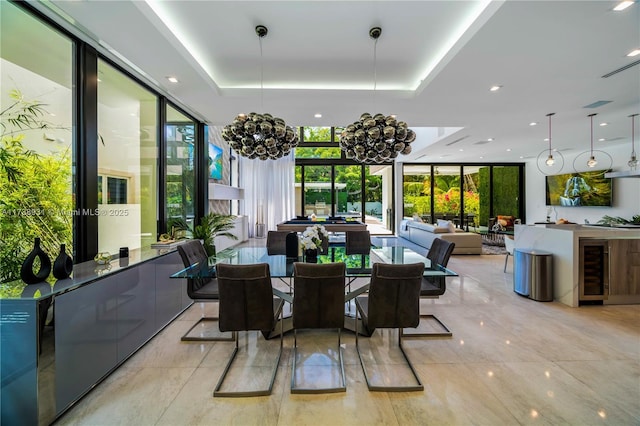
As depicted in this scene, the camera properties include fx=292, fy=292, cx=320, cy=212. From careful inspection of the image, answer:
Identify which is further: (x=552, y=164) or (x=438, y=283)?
(x=552, y=164)

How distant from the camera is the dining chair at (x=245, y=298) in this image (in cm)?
223

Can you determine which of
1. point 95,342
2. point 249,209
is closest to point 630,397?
point 95,342

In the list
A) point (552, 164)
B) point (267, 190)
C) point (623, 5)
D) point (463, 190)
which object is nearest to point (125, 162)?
point (623, 5)

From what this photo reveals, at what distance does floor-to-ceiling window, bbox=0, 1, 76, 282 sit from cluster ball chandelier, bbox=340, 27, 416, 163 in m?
2.75

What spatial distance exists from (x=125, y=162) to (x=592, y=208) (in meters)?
11.3

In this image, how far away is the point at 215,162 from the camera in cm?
713

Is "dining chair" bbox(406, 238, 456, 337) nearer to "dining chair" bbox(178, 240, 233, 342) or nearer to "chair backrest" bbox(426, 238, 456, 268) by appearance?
"chair backrest" bbox(426, 238, 456, 268)

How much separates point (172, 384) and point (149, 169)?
8.97 ft

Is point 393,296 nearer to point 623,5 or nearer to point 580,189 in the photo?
point 623,5

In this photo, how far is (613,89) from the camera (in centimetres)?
377

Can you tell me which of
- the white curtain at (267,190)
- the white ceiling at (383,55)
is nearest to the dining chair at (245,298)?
the white ceiling at (383,55)

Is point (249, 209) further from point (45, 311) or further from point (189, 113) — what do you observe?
point (45, 311)

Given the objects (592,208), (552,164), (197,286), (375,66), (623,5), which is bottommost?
(197,286)

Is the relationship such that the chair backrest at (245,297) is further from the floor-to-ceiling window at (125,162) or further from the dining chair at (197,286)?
the floor-to-ceiling window at (125,162)
